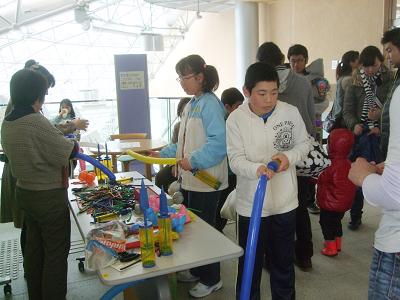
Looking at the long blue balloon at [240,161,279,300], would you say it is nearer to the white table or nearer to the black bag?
the white table

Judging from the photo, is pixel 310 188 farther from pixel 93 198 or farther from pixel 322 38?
pixel 322 38

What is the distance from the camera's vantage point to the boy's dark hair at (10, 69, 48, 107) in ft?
6.44

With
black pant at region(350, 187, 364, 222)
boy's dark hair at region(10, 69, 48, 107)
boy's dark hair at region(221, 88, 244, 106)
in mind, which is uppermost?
boy's dark hair at region(10, 69, 48, 107)

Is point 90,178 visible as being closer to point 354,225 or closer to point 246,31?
point 354,225

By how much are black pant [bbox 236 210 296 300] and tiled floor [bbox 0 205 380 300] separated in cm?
56

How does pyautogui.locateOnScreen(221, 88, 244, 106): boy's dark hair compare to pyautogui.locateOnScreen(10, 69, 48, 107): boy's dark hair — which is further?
pyautogui.locateOnScreen(221, 88, 244, 106): boy's dark hair

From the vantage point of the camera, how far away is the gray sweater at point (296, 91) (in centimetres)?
250

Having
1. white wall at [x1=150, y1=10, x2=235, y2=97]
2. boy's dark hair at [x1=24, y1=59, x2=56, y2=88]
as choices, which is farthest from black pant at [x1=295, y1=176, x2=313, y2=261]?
white wall at [x1=150, y1=10, x2=235, y2=97]

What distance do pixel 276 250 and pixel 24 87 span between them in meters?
1.54

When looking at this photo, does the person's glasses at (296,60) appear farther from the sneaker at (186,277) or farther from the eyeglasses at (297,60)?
the sneaker at (186,277)

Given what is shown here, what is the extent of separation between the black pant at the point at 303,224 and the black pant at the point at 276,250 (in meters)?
0.74

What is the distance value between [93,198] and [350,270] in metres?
1.91

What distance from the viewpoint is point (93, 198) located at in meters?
2.12

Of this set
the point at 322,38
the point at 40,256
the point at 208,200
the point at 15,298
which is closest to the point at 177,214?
the point at 208,200
